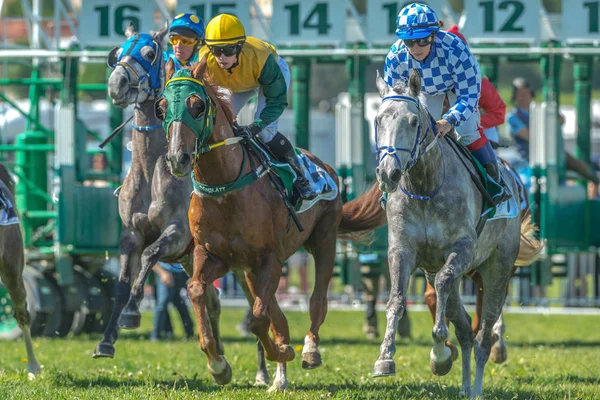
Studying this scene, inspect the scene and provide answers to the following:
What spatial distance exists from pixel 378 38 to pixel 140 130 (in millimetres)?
4606

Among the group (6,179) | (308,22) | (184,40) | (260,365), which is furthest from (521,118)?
(6,179)

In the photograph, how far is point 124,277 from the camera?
7668mm

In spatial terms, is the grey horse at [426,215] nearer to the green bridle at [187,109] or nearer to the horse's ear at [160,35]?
the green bridle at [187,109]

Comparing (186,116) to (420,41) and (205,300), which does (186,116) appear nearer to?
(205,300)

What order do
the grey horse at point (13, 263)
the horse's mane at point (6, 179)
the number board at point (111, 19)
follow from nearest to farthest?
the grey horse at point (13, 263) → the horse's mane at point (6, 179) → the number board at point (111, 19)

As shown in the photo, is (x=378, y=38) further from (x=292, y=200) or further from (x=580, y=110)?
(x=292, y=200)

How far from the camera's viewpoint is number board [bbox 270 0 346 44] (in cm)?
1208

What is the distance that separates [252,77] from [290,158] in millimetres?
577

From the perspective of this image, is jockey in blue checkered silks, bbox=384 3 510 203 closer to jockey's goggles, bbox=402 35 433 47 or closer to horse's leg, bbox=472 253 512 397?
jockey's goggles, bbox=402 35 433 47

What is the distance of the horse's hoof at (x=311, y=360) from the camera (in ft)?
23.4

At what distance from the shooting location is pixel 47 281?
1254 centimetres

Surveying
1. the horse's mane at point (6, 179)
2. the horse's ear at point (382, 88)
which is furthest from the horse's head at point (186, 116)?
the horse's mane at point (6, 179)

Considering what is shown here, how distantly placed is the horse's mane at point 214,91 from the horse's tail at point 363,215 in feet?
→ 6.19

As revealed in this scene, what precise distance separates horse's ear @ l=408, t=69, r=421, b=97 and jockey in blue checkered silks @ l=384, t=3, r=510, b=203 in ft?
0.77
